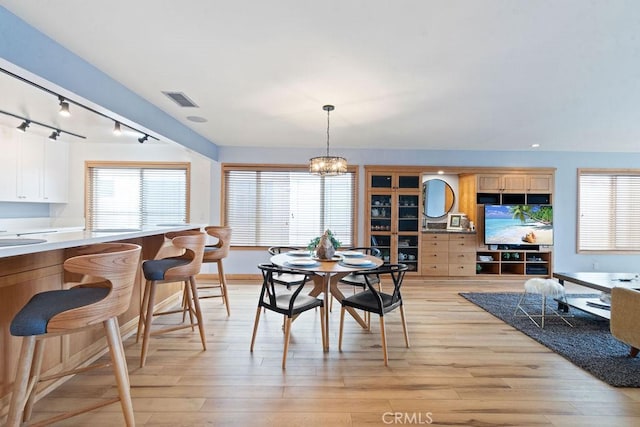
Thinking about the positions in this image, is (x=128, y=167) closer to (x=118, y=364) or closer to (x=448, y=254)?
(x=118, y=364)

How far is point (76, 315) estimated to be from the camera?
4.25ft

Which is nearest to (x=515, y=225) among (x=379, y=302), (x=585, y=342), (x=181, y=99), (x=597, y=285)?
(x=597, y=285)

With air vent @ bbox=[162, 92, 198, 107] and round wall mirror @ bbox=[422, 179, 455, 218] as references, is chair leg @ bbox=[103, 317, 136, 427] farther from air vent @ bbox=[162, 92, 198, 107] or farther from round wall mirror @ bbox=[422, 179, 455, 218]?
round wall mirror @ bbox=[422, 179, 455, 218]

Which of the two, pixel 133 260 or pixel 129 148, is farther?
pixel 129 148

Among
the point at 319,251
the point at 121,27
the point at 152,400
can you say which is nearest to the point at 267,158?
the point at 319,251

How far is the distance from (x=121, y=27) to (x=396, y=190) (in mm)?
4274

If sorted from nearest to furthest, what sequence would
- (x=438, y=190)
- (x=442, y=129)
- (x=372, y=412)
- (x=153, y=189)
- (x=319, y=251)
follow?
(x=372, y=412) < (x=319, y=251) < (x=442, y=129) < (x=153, y=189) < (x=438, y=190)

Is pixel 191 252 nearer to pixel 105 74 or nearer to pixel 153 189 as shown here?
pixel 105 74

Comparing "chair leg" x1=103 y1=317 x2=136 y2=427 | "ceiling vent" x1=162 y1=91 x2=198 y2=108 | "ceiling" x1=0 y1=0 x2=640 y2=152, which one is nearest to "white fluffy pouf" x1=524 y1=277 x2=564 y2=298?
"ceiling" x1=0 y1=0 x2=640 y2=152

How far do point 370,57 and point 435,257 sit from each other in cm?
389

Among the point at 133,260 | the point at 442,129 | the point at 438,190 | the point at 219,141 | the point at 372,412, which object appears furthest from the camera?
the point at 438,190

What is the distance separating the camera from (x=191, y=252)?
2514mm

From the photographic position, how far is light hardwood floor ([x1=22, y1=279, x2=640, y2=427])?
5.66ft

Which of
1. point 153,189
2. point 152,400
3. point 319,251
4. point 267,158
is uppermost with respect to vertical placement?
point 267,158
